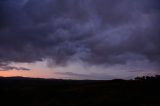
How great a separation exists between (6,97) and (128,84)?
15.1 meters

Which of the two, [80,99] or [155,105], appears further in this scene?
[80,99]

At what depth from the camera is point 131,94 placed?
27.1m

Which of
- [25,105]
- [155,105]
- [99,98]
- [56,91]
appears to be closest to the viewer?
[155,105]

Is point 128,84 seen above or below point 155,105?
above

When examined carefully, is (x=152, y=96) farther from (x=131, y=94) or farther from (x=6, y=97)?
(x=6, y=97)

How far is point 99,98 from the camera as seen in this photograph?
85.7ft

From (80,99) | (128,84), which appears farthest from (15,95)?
(128,84)

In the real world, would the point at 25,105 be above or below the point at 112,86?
below

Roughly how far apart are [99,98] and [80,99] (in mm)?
2005

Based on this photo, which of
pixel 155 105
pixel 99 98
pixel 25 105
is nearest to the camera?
pixel 155 105

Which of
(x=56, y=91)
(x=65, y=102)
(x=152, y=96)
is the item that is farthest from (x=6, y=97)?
(x=152, y=96)

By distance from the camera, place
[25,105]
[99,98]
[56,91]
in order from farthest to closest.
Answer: [56,91]
[25,105]
[99,98]

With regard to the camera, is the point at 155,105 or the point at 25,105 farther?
the point at 25,105

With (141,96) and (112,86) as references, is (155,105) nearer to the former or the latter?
(141,96)
